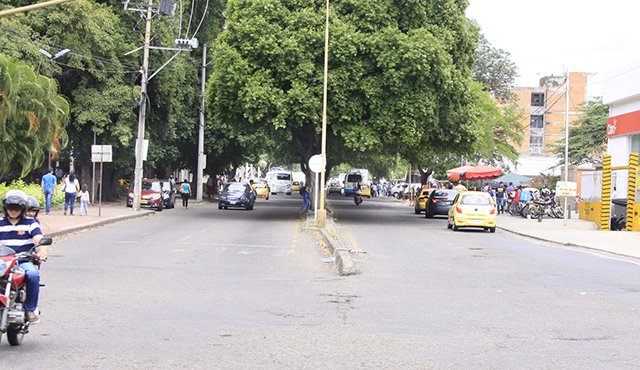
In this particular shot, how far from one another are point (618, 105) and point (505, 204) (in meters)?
10.9

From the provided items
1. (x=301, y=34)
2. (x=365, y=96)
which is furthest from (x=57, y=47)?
(x=365, y=96)

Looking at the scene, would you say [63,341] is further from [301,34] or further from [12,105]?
[301,34]

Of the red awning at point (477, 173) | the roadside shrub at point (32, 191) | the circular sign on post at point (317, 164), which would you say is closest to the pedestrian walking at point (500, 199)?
the red awning at point (477, 173)

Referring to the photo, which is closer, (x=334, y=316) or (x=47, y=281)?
(x=334, y=316)

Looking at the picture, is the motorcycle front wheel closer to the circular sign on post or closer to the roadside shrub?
the circular sign on post

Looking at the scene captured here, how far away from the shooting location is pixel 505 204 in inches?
2131

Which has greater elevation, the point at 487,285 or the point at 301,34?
the point at 301,34

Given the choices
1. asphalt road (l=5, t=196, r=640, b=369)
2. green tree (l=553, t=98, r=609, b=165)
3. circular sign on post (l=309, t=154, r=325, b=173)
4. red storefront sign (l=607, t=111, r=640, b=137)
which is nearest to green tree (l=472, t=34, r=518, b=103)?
green tree (l=553, t=98, r=609, b=165)

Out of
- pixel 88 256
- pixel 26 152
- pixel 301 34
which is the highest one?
pixel 301 34

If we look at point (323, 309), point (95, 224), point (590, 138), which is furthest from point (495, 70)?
point (323, 309)

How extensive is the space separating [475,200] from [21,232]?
24832mm

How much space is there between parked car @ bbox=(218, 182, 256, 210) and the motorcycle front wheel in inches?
1547

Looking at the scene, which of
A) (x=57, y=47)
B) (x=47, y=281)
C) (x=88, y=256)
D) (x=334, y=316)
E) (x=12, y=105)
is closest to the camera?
(x=334, y=316)

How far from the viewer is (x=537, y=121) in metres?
108
